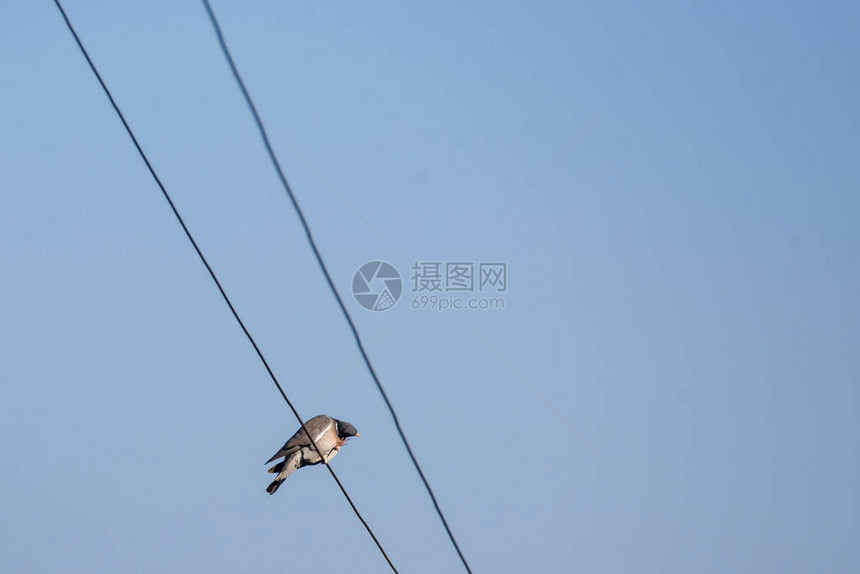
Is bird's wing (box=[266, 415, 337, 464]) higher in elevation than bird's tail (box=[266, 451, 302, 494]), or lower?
higher

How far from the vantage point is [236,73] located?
14.5 feet

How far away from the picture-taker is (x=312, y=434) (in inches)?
360

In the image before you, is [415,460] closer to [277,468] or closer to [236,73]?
[236,73]

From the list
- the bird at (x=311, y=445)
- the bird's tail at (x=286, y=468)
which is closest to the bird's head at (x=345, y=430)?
the bird at (x=311, y=445)

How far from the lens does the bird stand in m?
8.74

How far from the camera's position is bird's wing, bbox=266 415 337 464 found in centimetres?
880

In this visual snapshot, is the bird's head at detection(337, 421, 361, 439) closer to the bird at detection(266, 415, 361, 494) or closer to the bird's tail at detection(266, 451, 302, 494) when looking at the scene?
the bird at detection(266, 415, 361, 494)

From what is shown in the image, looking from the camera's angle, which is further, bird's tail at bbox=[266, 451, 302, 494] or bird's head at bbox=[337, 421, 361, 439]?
bird's head at bbox=[337, 421, 361, 439]

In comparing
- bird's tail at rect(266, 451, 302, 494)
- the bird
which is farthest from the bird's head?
bird's tail at rect(266, 451, 302, 494)

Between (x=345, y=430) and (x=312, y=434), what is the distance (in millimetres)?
347

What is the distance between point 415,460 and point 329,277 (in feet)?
3.28

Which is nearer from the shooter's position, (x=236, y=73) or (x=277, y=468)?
(x=236, y=73)

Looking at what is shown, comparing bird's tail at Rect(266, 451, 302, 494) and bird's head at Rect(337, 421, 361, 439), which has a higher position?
bird's head at Rect(337, 421, 361, 439)

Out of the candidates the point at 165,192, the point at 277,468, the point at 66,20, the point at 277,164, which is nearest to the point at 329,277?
the point at 277,164
